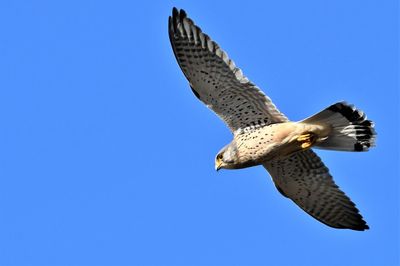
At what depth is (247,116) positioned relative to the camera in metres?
13.0

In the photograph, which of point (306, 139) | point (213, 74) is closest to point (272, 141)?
point (306, 139)

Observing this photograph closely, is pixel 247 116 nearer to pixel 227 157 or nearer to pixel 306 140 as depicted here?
pixel 227 157

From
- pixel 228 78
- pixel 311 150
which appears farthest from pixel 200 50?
pixel 311 150

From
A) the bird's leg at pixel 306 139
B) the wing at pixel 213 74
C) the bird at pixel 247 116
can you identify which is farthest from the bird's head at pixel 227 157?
the bird's leg at pixel 306 139

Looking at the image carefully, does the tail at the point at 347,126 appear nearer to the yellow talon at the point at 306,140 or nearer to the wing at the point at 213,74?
the yellow talon at the point at 306,140

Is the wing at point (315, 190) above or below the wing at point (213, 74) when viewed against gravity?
below

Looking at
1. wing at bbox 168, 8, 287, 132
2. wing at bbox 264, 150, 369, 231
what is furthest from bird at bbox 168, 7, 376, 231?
wing at bbox 264, 150, 369, 231

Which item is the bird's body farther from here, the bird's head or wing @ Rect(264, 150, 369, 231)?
wing @ Rect(264, 150, 369, 231)

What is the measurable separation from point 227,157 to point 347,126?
1.63 metres

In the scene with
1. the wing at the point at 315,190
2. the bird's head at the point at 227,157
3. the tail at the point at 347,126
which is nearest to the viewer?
the tail at the point at 347,126

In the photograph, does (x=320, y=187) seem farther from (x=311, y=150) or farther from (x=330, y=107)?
(x=330, y=107)

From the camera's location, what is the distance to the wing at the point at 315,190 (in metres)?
13.8

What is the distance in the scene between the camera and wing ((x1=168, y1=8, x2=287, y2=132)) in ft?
41.6

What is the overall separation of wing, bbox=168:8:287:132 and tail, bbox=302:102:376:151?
0.55 m
